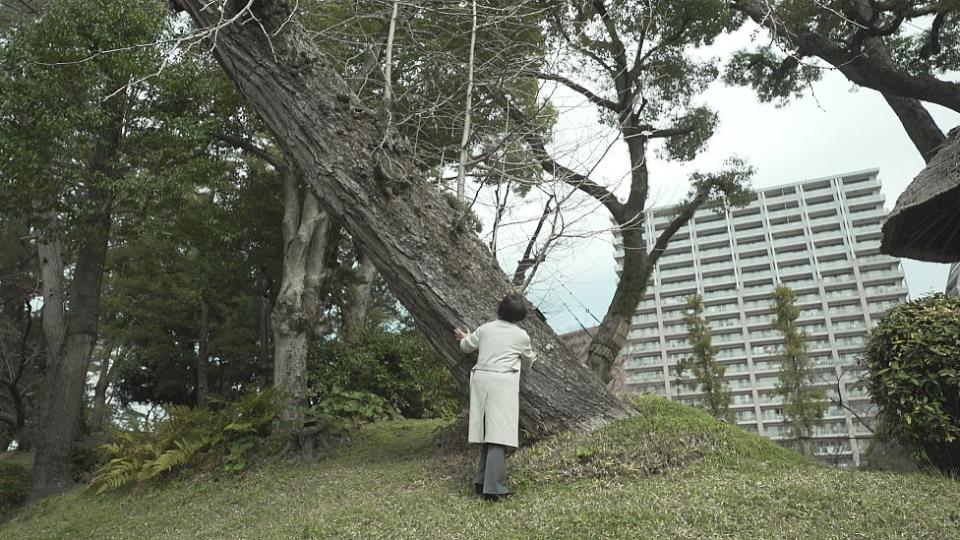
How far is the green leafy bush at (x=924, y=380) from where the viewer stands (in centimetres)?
428

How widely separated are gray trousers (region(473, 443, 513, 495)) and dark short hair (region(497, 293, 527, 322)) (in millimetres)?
998

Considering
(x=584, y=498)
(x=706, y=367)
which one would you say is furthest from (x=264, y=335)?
(x=706, y=367)

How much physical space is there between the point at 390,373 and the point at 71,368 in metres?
5.01

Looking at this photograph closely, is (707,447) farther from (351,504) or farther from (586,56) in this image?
(586,56)

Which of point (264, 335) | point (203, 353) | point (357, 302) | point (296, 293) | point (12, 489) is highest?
point (357, 302)

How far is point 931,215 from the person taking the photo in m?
6.09

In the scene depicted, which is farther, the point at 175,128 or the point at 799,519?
the point at 175,128

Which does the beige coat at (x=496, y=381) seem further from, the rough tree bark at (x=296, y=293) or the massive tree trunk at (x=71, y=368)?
the massive tree trunk at (x=71, y=368)

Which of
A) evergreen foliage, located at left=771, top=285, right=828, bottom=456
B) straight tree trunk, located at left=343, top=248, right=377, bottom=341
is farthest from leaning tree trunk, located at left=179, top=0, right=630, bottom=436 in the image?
evergreen foliage, located at left=771, top=285, right=828, bottom=456

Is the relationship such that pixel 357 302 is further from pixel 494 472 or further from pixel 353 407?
pixel 494 472

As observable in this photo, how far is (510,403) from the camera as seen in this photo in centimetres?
458

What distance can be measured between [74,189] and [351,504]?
6.88 m

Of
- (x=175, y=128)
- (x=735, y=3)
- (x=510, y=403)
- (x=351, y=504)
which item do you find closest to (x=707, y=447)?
(x=510, y=403)

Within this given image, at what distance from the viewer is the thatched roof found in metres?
5.57
